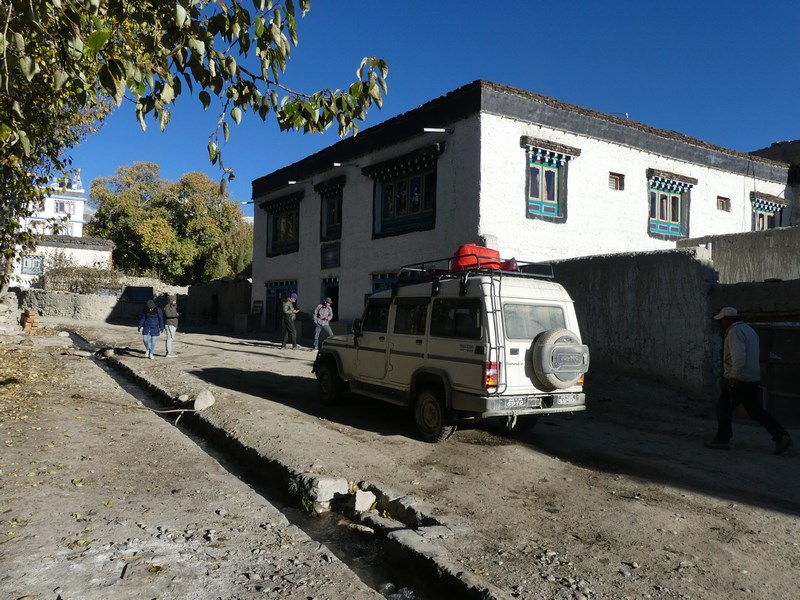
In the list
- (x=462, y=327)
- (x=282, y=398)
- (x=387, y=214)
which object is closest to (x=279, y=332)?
(x=387, y=214)

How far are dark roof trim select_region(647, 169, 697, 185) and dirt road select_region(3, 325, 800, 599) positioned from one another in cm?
1016

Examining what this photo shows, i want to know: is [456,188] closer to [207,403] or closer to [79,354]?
[207,403]

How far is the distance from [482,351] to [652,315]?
5.07 metres

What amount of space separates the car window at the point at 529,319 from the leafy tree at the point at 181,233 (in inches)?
1473

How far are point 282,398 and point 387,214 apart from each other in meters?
9.99

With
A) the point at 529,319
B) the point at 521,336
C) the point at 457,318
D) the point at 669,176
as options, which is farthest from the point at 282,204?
the point at 521,336

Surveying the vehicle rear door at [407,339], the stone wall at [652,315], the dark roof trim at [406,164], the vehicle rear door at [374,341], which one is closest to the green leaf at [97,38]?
the vehicle rear door at [407,339]

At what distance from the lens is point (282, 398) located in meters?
10.5

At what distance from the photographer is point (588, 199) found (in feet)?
57.3

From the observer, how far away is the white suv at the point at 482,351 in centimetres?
679

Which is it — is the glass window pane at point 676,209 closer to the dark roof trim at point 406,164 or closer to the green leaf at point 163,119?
the dark roof trim at point 406,164

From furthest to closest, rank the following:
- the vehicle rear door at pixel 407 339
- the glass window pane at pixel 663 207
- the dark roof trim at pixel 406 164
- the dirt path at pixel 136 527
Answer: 1. the glass window pane at pixel 663 207
2. the dark roof trim at pixel 406 164
3. the vehicle rear door at pixel 407 339
4. the dirt path at pixel 136 527

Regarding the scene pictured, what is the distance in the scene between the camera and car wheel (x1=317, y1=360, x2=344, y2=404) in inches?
377

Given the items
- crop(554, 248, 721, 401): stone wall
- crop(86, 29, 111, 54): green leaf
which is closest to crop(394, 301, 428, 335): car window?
crop(554, 248, 721, 401): stone wall
